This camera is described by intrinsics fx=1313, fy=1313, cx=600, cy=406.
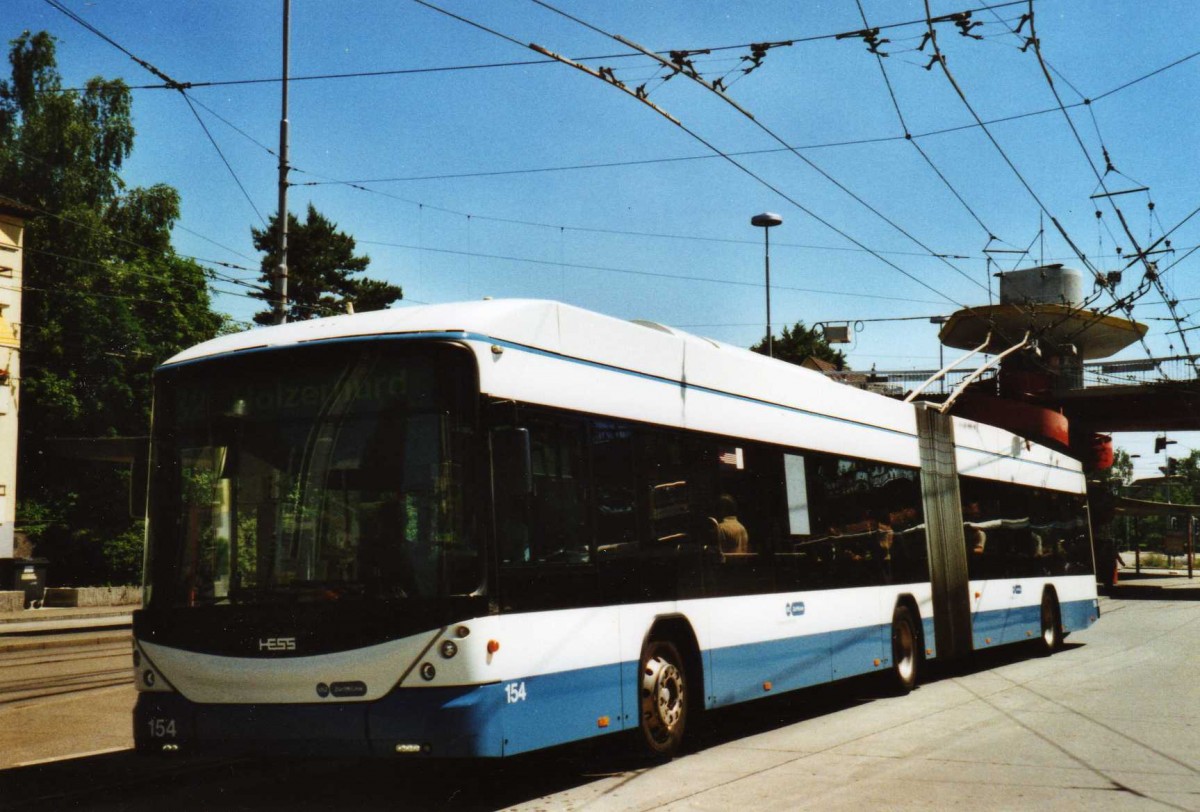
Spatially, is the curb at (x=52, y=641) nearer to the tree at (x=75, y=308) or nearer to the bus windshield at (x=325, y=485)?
the bus windshield at (x=325, y=485)

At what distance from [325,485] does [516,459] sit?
3.66 feet

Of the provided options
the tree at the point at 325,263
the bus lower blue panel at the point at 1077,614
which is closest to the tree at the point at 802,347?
the tree at the point at 325,263

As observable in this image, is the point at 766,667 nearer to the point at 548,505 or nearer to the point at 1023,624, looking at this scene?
the point at 548,505

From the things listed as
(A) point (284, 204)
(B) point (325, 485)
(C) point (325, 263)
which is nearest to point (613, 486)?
(B) point (325, 485)

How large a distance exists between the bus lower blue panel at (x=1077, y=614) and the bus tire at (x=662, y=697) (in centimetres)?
1249

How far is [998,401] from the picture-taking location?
49094 mm

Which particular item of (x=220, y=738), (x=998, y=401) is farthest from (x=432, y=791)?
(x=998, y=401)

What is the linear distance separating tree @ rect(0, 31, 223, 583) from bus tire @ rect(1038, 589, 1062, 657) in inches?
1425

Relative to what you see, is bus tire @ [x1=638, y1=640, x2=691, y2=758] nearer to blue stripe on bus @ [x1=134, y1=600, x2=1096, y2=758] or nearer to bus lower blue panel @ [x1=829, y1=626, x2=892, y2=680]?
blue stripe on bus @ [x1=134, y1=600, x2=1096, y2=758]

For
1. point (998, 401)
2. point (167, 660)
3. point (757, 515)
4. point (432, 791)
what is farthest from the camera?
point (998, 401)

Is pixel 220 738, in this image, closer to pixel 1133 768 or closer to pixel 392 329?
pixel 392 329

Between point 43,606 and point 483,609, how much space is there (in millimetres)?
34608

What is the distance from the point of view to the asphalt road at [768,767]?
25.9 feet

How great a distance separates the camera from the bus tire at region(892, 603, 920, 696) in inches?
552
